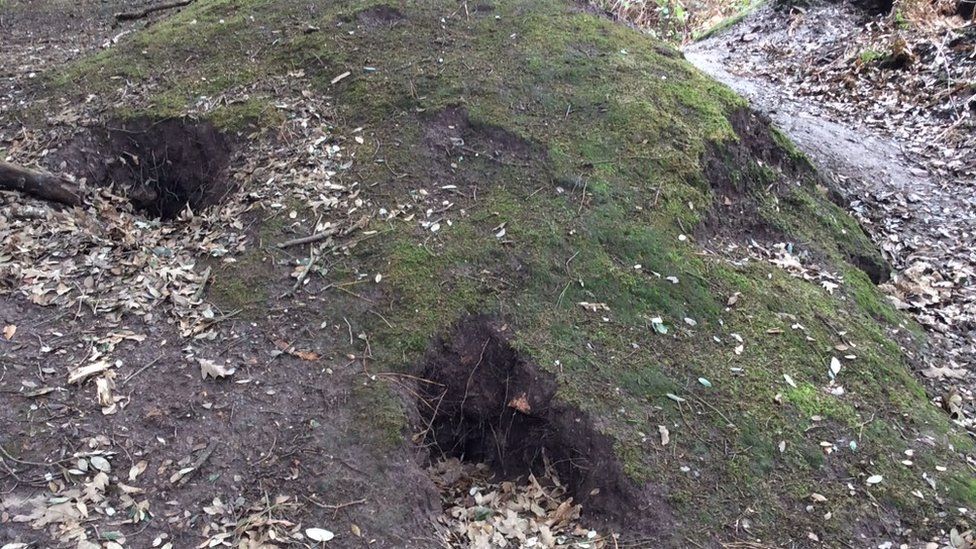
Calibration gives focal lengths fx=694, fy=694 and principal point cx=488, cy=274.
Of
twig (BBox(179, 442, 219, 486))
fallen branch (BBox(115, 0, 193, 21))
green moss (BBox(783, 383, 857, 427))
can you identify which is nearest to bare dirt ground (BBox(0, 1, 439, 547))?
twig (BBox(179, 442, 219, 486))

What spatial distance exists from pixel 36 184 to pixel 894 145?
841 cm

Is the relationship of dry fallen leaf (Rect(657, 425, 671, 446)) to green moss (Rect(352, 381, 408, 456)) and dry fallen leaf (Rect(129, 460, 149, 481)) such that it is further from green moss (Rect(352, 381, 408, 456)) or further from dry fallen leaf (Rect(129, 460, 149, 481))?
dry fallen leaf (Rect(129, 460, 149, 481))

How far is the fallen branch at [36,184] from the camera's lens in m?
4.85

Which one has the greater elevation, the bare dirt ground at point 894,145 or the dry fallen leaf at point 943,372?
the bare dirt ground at point 894,145

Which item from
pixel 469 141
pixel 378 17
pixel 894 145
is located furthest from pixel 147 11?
pixel 894 145

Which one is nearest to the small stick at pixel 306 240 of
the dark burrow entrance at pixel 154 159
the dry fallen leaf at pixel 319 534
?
the dark burrow entrance at pixel 154 159

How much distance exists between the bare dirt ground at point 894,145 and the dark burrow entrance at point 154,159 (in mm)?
5391

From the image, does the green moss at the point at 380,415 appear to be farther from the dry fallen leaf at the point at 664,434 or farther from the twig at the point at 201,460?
the dry fallen leaf at the point at 664,434

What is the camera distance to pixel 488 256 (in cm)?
442

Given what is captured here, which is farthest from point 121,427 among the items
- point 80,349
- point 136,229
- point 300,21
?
point 300,21

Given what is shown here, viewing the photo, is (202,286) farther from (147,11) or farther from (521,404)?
(147,11)

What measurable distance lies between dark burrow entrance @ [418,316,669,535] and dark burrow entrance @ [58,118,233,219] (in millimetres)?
2662

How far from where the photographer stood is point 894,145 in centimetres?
790

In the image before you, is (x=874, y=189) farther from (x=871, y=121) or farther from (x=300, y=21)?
(x=300, y=21)
